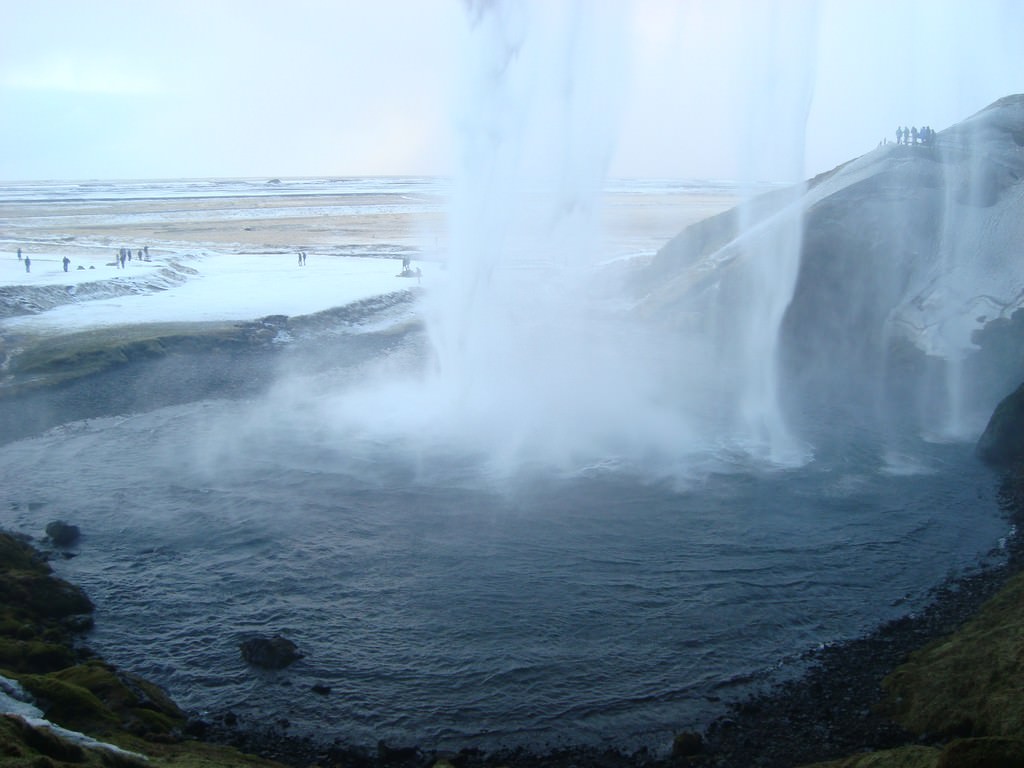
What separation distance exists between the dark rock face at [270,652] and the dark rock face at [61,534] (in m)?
6.69

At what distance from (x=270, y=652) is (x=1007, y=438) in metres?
20.4

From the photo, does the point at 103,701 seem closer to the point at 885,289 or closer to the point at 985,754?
the point at 985,754

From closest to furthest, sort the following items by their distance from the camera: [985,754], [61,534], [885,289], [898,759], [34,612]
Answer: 1. [985,754]
2. [898,759]
3. [34,612]
4. [61,534]
5. [885,289]

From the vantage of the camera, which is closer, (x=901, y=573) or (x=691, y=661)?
(x=691, y=661)

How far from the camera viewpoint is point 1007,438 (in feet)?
80.5

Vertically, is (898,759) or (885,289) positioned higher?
(885,289)

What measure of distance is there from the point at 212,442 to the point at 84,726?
15349 mm

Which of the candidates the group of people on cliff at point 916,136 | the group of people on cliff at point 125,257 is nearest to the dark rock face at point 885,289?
the group of people on cliff at point 916,136

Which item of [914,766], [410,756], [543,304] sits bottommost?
[410,756]

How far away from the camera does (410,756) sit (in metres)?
13.2

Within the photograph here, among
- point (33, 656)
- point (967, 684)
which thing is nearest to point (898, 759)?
point (967, 684)

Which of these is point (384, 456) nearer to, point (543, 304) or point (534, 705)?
point (534, 705)

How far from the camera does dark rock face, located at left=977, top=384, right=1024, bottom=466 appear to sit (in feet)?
80.2

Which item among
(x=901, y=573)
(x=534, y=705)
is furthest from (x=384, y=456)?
(x=901, y=573)
